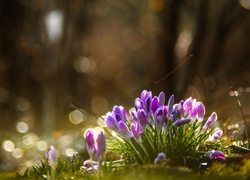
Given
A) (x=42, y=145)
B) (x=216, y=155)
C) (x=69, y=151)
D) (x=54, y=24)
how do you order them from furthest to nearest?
1. (x=54, y=24)
2. (x=42, y=145)
3. (x=69, y=151)
4. (x=216, y=155)

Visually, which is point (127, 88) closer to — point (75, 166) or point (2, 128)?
point (2, 128)

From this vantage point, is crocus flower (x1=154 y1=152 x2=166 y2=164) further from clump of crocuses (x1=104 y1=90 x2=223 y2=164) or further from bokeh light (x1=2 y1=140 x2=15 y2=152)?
bokeh light (x1=2 y1=140 x2=15 y2=152)

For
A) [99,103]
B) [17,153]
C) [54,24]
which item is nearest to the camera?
[17,153]

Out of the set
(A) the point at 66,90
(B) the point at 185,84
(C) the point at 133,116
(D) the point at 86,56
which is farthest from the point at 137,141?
(D) the point at 86,56

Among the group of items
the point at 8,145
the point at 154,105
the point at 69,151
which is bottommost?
the point at 154,105

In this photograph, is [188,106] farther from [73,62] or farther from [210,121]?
[73,62]

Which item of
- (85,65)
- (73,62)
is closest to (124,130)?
(73,62)

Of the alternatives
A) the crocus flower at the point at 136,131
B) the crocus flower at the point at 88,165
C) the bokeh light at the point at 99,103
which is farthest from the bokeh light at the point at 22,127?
the crocus flower at the point at 136,131
